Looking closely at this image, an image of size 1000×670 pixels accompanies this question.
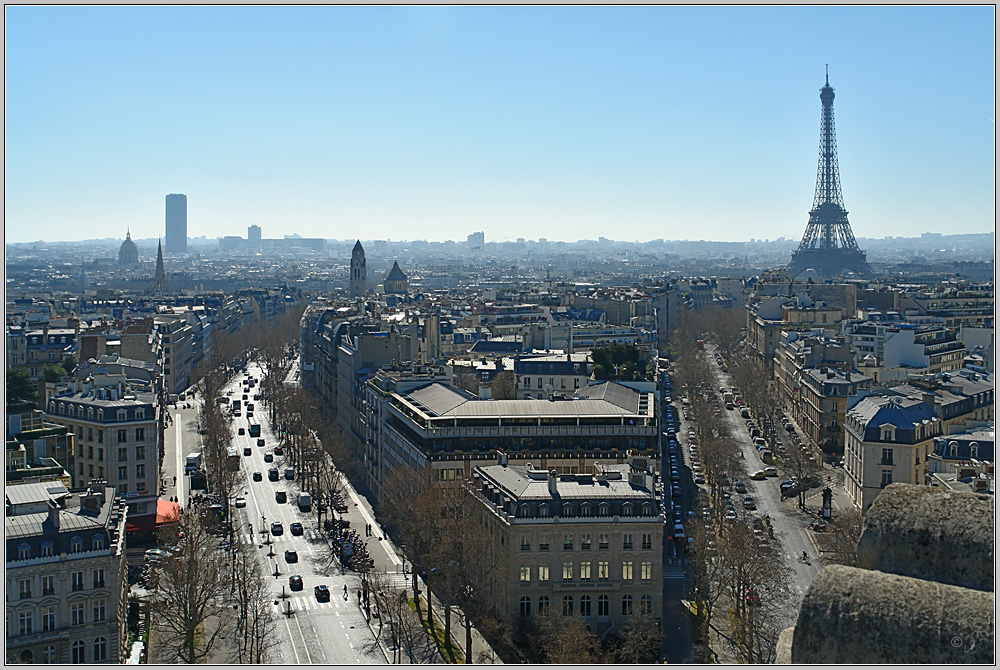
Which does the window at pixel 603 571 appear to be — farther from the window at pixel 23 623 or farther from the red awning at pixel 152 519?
the red awning at pixel 152 519

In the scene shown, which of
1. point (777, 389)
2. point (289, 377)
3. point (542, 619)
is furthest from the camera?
point (289, 377)

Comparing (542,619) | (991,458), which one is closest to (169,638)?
(542,619)

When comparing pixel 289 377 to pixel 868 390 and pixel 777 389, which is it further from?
pixel 868 390

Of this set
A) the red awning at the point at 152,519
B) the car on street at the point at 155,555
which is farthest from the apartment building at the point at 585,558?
the red awning at the point at 152,519

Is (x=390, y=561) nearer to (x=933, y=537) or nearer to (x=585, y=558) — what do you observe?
(x=585, y=558)

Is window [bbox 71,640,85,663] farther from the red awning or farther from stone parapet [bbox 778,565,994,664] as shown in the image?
stone parapet [bbox 778,565,994,664]

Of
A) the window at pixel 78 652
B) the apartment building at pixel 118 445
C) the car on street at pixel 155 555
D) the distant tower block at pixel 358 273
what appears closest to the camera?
the window at pixel 78 652

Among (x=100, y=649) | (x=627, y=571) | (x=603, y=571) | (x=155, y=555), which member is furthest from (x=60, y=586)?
(x=627, y=571)

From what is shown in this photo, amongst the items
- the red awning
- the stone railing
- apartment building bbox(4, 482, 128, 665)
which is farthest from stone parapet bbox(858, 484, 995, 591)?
the red awning
